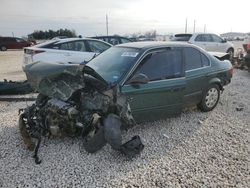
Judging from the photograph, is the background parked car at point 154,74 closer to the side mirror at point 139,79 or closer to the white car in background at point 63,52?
the side mirror at point 139,79

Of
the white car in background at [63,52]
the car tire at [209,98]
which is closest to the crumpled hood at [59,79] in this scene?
the car tire at [209,98]

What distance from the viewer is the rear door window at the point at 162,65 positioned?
15.2 ft

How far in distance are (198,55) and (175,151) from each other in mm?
2422

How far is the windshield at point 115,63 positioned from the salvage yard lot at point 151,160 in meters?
1.11

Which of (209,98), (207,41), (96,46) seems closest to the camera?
(209,98)

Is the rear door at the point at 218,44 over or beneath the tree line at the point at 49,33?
beneath

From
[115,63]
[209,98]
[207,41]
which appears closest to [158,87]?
[115,63]

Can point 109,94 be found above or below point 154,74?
below

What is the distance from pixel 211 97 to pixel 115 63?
249 centimetres

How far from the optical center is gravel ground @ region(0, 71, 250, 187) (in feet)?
11.1

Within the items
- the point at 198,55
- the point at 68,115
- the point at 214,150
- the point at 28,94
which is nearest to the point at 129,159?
the point at 68,115

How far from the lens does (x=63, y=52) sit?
9.39m

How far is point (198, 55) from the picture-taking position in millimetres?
5656

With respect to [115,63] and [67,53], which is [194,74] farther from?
[67,53]
